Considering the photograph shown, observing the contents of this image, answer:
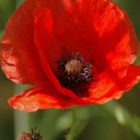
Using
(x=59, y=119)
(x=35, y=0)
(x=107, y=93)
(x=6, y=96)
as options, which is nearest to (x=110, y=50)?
(x=107, y=93)

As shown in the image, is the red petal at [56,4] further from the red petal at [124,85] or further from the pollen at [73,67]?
the red petal at [124,85]

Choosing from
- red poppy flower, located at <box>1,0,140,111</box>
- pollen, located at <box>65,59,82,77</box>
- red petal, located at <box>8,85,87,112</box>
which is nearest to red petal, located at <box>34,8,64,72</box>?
red poppy flower, located at <box>1,0,140,111</box>

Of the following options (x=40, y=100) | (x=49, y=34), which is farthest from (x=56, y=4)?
(x=40, y=100)

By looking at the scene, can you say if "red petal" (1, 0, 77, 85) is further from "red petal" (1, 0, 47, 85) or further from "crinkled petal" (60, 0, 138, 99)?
"crinkled petal" (60, 0, 138, 99)

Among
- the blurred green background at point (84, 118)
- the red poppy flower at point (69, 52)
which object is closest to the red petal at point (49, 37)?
the red poppy flower at point (69, 52)

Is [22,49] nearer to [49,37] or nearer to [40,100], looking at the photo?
[49,37]
